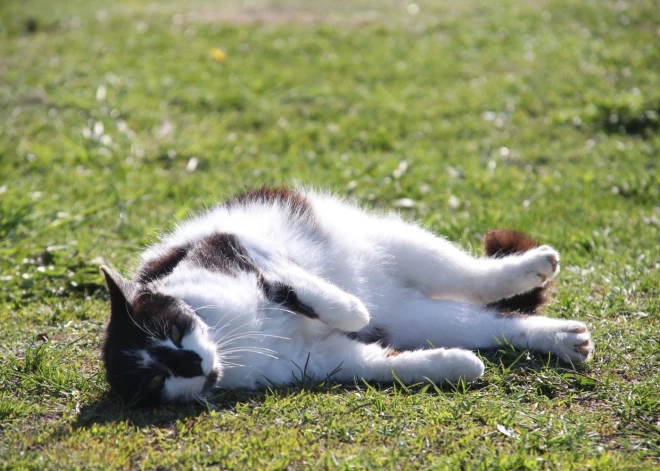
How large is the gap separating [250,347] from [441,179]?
3538 mm

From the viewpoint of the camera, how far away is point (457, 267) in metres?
3.91

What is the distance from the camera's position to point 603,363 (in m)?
3.38

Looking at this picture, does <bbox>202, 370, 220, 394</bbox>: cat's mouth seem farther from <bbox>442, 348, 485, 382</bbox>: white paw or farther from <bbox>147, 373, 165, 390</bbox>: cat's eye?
→ <bbox>442, 348, 485, 382</bbox>: white paw

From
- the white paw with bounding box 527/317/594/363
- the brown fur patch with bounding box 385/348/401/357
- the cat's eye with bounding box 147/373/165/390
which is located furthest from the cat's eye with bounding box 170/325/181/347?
the white paw with bounding box 527/317/594/363

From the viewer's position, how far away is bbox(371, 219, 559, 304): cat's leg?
377cm

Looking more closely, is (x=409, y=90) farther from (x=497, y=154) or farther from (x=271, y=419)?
(x=271, y=419)

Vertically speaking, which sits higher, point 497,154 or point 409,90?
point 409,90

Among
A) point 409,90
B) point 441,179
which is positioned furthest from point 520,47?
point 441,179

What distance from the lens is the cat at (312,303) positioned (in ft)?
10.2

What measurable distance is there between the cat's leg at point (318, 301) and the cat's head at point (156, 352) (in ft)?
1.46

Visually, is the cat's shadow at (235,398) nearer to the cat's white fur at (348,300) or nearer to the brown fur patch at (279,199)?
the cat's white fur at (348,300)

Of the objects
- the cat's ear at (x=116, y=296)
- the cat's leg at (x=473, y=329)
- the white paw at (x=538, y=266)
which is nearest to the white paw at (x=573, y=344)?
the cat's leg at (x=473, y=329)

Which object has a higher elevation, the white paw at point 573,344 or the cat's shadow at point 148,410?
the white paw at point 573,344

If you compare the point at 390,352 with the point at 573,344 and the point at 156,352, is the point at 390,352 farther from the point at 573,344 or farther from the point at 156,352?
the point at 156,352
